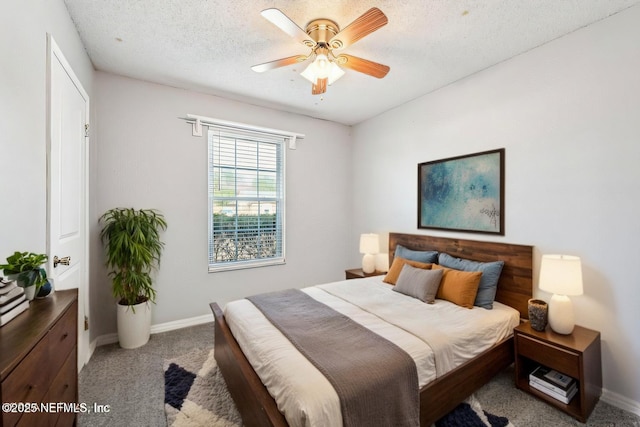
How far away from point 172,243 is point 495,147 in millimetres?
3548

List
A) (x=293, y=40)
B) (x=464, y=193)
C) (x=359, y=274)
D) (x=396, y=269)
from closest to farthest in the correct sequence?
(x=293, y=40)
(x=464, y=193)
(x=396, y=269)
(x=359, y=274)

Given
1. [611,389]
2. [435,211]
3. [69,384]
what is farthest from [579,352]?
[69,384]

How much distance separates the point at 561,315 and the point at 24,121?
3.48 meters

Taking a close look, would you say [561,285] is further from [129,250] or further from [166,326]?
[166,326]

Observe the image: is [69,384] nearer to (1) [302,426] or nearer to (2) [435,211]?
(1) [302,426]

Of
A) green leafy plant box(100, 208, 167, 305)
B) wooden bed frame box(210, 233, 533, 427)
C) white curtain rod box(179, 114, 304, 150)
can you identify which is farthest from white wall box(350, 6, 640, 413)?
green leafy plant box(100, 208, 167, 305)

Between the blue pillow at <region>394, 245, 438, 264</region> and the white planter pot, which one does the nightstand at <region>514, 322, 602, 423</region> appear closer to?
the blue pillow at <region>394, 245, 438, 264</region>

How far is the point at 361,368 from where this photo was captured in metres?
1.42

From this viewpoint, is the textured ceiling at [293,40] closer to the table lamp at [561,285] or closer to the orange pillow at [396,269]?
the table lamp at [561,285]

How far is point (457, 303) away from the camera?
238cm

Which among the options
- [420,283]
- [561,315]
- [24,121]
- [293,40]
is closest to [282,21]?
[293,40]

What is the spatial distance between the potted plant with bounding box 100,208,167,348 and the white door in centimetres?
24

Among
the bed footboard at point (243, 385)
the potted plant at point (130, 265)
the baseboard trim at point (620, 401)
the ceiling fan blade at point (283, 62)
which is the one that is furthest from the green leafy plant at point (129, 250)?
the baseboard trim at point (620, 401)

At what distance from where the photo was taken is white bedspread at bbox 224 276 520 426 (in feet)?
4.13
